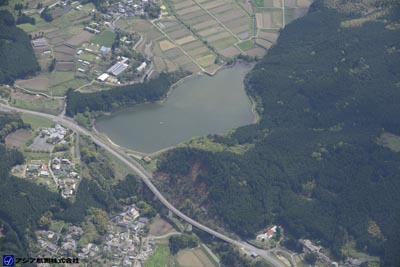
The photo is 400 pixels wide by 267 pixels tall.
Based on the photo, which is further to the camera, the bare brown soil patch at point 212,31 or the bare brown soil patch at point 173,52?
the bare brown soil patch at point 212,31

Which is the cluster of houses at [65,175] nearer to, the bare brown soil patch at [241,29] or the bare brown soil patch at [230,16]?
the bare brown soil patch at [241,29]

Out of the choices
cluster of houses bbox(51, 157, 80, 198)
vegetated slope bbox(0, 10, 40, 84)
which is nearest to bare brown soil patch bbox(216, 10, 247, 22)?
vegetated slope bbox(0, 10, 40, 84)

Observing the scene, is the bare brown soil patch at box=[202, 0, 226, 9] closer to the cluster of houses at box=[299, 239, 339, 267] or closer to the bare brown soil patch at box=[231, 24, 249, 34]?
the bare brown soil patch at box=[231, 24, 249, 34]

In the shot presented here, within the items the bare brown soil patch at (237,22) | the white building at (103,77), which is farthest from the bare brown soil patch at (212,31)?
the white building at (103,77)

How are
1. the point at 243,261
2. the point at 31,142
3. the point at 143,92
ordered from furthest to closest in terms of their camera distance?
the point at 143,92
the point at 31,142
the point at 243,261

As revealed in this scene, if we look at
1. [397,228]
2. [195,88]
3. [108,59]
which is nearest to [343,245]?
[397,228]

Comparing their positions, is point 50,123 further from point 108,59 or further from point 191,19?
point 191,19
